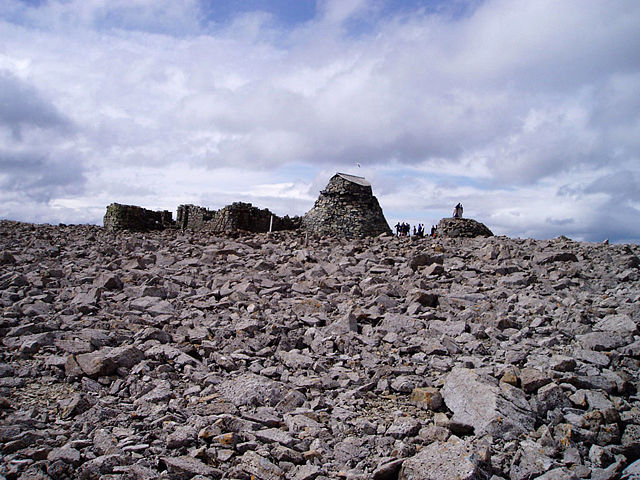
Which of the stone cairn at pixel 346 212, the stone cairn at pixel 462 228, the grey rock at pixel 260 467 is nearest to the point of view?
the grey rock at pixel 260 467

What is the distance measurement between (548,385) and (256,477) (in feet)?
10.3

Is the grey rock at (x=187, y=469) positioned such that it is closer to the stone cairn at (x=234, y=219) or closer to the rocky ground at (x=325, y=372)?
the rocky ground at (x=325, y=372)

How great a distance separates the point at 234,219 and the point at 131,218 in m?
5.04

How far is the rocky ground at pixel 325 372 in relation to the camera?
12.7 ft

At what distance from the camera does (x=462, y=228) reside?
1700 cm

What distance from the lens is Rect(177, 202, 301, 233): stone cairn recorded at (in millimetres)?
17359

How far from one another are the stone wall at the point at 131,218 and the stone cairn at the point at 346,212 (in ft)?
22.8

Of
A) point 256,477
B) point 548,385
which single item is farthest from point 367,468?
point 548,385

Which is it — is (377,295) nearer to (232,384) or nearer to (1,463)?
(232,384)

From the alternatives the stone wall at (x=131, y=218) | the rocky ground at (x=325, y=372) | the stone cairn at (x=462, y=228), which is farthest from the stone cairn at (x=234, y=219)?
the rocky ground at (x=325, y=372)

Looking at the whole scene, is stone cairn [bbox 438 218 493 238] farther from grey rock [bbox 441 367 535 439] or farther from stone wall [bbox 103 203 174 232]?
grey rock [bbox 441 367 535 439]

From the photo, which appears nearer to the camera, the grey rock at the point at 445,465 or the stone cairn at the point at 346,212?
the grey rock at the point at 445,465

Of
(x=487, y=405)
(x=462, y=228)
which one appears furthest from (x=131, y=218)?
(x=487, y=405)

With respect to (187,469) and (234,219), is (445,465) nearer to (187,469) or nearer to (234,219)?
(187,469)
